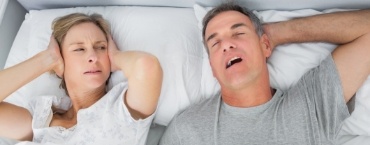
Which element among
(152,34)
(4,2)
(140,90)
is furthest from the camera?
(4,2)

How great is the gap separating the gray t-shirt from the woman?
0.51 feet

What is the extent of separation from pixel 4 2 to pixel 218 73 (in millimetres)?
940

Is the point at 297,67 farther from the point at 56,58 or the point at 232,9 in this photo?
the point at 56,58

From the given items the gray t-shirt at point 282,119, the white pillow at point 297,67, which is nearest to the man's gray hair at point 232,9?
the white pillow at point 297,67

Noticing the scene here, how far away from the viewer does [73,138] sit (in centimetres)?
127

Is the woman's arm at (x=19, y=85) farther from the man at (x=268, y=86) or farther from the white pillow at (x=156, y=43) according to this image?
the man at (x=268, y=86)

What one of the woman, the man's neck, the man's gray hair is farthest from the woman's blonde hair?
the man's neck

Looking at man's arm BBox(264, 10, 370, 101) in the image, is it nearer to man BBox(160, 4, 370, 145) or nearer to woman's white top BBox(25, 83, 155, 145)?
man BBox(160, 4, 370, 145)

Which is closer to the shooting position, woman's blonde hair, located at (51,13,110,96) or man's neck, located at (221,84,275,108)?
man's neck, located at (221,84,275,108)

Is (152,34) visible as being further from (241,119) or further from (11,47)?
(11,47)

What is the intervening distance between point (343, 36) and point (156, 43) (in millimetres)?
638

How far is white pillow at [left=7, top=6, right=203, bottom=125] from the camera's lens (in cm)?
139

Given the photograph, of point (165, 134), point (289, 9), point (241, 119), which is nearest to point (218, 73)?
point (241, 119)

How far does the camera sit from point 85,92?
135 centimetres
